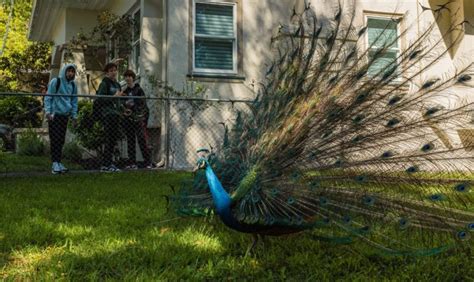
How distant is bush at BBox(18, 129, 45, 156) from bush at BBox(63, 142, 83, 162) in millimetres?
2569

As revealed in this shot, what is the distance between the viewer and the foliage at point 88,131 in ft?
34.6

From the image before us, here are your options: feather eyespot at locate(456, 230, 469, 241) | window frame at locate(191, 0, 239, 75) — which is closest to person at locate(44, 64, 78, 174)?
window frame at locate(191, 0, 239, 75)

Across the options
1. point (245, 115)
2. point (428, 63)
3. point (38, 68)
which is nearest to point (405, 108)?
point (428, 63)

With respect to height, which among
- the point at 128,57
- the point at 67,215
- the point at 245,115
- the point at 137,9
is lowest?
the point at 67,215

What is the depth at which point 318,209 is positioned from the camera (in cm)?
340

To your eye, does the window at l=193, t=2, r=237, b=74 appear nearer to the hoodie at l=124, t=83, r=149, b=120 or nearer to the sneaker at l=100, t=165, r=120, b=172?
the hoodie at l=124, t=83, r=149, b=120

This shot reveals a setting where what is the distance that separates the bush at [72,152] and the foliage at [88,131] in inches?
6.0

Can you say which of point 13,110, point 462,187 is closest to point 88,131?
point 13,110

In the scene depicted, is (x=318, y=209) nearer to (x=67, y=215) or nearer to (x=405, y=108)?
(x=405, y=108)

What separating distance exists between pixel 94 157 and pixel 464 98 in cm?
819

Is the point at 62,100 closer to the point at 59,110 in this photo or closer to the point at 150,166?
the point at 59,110

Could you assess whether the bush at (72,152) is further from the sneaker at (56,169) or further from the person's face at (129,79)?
the person's face at (129,79)

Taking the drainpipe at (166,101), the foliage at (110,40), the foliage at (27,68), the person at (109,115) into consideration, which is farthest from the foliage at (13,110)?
the person at (109,115)

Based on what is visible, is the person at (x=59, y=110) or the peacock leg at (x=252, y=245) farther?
the person at (x=59, y=110)
